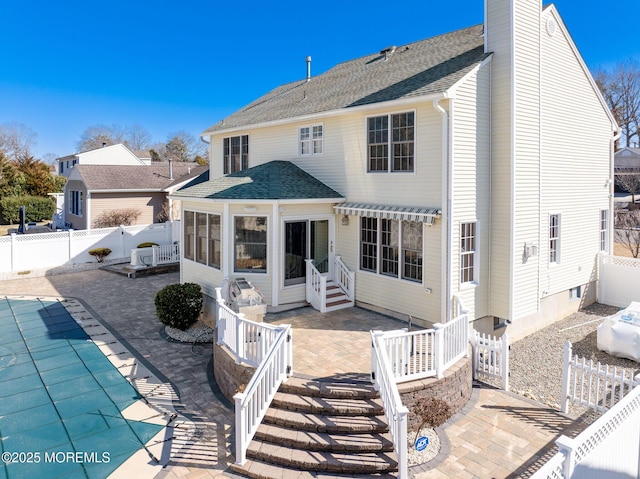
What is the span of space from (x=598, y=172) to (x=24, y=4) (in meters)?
30.6

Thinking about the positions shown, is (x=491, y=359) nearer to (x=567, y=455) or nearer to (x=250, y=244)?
(x=567, y=455)

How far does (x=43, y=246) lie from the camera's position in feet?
71.6

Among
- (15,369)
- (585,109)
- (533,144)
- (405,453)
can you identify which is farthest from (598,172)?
(15,369)

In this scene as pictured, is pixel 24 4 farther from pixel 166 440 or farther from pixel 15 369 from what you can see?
pixel 166 440

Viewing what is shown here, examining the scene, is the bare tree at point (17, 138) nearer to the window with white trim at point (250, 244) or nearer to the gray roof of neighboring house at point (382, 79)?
the gray roof of neighboring house at point (382, 79)

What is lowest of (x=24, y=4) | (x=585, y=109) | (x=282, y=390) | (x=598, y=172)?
(x=282, y=390)

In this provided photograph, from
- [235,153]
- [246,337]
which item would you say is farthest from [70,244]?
[246,337]

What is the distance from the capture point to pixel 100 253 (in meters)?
23.3

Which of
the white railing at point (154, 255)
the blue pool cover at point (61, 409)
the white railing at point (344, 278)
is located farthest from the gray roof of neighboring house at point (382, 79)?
the blue pool cover at point (61, 409)

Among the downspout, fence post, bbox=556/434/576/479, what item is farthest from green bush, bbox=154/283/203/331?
fence post, bbox=556/434/576/479

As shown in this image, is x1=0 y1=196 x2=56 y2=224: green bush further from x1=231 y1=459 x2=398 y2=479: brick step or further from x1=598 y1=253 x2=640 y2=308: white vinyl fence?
x1=598 y1=253 x2=640 y2=308: white vinyl fence

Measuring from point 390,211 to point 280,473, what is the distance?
761 cm

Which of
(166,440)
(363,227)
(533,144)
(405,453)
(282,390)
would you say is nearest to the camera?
(405,453)

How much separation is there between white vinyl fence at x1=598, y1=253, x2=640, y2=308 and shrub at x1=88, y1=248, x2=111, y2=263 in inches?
929
